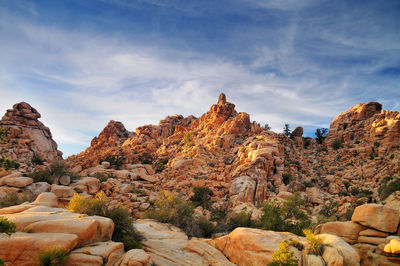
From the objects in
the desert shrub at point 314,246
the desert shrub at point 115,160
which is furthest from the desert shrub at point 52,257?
the desert shrub at point 115,160

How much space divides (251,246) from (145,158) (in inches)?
1332

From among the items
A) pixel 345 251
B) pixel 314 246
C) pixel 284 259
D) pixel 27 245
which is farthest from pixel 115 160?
pixel 345 251

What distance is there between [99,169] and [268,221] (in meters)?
26.8

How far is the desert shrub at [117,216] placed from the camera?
11.3m

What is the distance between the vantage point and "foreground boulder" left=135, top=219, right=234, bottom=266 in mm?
10795

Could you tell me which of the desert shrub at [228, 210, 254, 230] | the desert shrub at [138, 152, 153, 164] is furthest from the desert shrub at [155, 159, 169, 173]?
the desert shrub at [228, 210, 254, 230]

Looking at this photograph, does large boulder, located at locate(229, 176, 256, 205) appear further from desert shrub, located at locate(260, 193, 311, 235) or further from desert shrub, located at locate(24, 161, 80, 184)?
desert shrub, located at locate(24, 161, 80, 184)

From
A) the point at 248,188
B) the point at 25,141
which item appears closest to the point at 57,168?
the point at 25,141

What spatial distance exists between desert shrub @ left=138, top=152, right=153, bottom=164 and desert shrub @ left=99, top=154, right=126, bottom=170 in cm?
387

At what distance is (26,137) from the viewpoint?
38938mm

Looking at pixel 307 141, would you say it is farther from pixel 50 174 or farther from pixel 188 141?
pixel 50 174

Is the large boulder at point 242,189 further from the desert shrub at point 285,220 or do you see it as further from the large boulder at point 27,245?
the large boulder at point 27,245

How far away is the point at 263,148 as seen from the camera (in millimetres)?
33656

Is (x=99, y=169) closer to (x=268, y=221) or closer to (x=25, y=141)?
(x=25, y=141)
